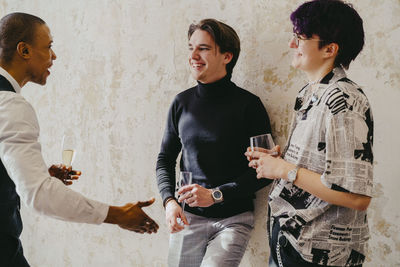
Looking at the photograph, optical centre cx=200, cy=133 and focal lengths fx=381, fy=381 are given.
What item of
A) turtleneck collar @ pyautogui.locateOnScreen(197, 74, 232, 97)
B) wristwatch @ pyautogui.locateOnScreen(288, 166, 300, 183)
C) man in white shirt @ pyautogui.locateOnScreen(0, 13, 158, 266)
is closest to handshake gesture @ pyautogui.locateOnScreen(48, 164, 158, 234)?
man in white shirt @ pyautogui.locateOnScreen(0, 13, 158, 266)

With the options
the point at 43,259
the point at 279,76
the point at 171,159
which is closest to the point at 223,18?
the point at 279,76

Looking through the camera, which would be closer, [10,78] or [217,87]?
[10,78]

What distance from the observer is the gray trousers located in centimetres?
186

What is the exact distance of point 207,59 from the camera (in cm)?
201

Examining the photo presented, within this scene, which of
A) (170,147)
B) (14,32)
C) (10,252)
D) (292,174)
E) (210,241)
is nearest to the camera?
(292,174)

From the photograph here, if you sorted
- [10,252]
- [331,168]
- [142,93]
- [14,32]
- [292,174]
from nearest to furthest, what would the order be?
1. [331,168]
2. [292,174]
3. [10,252]
4. [14,32]
5. [142,93]

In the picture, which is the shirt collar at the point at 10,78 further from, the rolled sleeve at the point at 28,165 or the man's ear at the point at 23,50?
the rolled sleeve at the point at 28,165

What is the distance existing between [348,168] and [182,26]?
158 centimetres

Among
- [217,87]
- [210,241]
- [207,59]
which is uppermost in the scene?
[207,59]

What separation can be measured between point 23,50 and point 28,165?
26.0 inches

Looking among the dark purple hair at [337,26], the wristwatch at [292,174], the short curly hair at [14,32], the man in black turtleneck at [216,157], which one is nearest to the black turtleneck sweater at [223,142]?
the man in black turtleneck at [216,157]

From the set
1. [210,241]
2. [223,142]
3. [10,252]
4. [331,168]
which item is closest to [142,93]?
[223,142]

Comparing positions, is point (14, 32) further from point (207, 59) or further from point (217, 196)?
point (217, 196)

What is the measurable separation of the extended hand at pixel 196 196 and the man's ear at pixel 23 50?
93 centimetres
